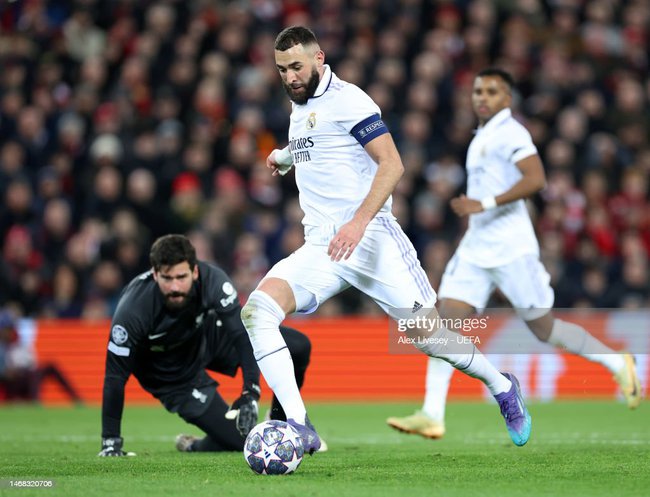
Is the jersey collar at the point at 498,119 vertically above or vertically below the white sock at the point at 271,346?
above

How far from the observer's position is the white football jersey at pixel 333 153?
687 centimetres

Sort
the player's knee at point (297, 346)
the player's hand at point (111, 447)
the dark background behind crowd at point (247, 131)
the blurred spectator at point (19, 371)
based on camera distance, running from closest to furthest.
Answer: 1. the player's hand at point (111, 447)
2. the player's knee at point (297, 346)
3. the blurred spectator at point (19, 371)
4. the dark background behind crowd at point (247, 131)

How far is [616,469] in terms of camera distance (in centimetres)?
657

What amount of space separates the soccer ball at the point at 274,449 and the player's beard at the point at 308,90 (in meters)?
1.95

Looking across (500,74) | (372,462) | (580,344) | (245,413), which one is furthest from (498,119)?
(245,413)

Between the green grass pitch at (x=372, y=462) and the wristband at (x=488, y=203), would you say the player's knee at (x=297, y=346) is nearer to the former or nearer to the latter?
the green grass pitch at (x=372, y=462)

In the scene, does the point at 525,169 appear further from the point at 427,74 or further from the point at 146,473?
the point at 427,74

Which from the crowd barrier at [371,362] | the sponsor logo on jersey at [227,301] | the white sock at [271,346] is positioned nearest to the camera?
the white sock at [271,346]

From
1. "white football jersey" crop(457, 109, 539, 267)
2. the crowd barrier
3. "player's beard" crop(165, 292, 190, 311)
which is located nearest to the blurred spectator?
the crowd barrier

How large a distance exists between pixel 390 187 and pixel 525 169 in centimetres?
278

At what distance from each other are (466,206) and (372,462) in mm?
2449

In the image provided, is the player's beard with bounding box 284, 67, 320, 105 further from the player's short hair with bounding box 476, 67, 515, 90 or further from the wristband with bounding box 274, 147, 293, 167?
the player's short hair with bounding box 476, 67, 515, 90

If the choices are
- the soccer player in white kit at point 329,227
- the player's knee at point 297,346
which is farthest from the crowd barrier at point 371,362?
the soccer player in white kit at point 329,227

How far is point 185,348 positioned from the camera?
8.33 meters
